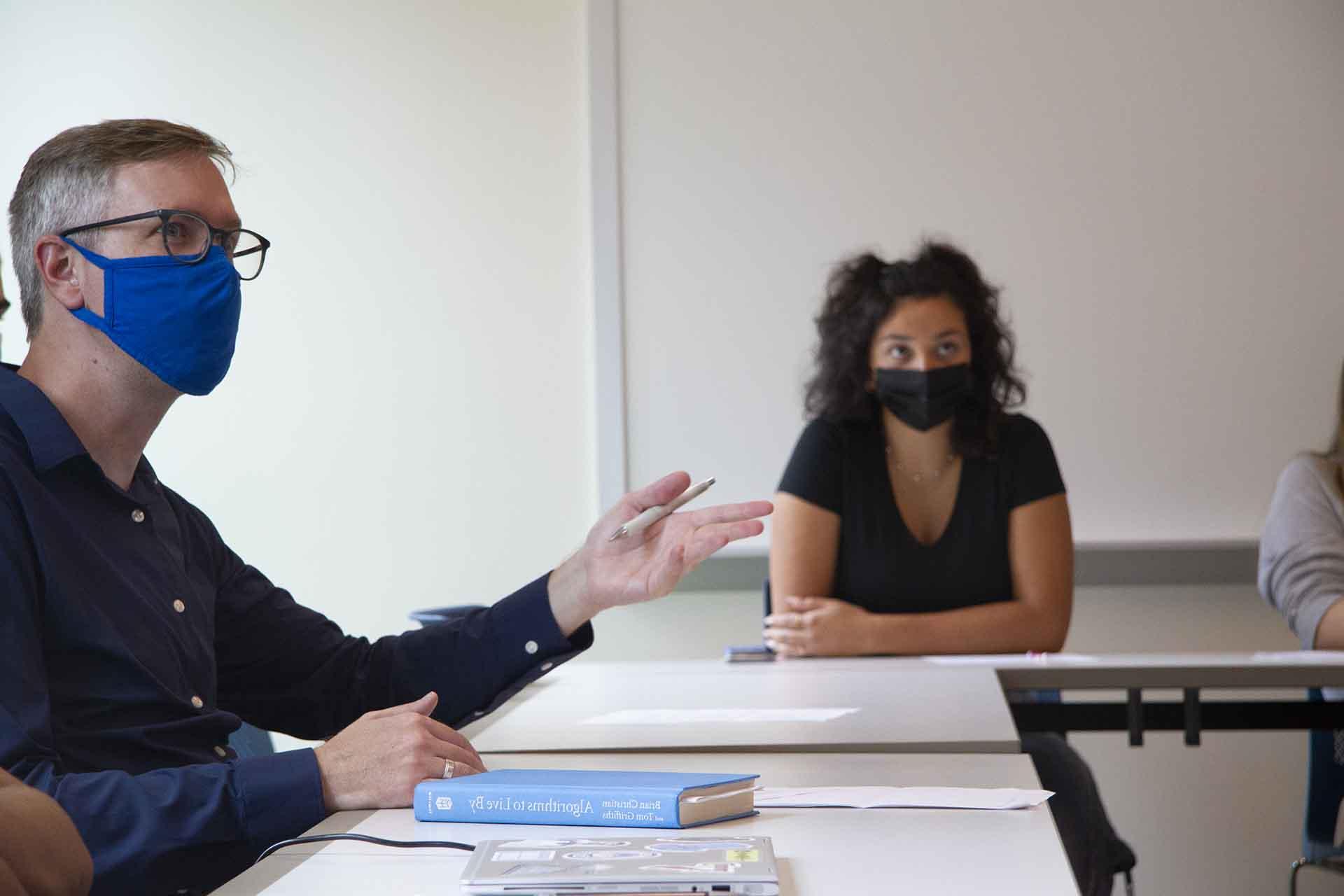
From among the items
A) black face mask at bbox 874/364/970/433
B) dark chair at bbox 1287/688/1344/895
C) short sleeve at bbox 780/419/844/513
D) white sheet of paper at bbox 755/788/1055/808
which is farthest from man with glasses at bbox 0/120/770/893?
dark chair at bbox 1287/688/1344/895

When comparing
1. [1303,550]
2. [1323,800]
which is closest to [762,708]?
[1323,800]

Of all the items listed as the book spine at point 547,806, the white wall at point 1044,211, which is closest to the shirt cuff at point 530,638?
the book spine at point 547,806

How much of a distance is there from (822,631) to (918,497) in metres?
0.47

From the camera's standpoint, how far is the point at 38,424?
146 cm

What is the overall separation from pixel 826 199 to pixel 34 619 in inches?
108

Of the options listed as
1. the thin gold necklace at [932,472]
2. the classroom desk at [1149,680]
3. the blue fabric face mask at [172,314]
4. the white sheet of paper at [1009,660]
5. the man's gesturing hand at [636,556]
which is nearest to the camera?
the blue fabric face mask at [172,314]

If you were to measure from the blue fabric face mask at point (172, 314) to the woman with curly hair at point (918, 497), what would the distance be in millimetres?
1369

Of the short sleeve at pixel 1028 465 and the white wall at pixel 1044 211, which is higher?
the white wall at pixel 1044 211

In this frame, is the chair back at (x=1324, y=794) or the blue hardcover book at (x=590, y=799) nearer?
the blue hardcover book at (x=590, y=799)

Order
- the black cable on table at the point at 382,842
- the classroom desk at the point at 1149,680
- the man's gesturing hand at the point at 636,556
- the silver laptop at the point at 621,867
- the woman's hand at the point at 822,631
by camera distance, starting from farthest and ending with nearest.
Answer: the woman's hand at the point at 822,631 < the classroom desk at the point at 1149,680 < the man's gesturing hand at the point at 636,556 < the black cable on table at the point at 382,842 < the silver laptop at the point at 621,867

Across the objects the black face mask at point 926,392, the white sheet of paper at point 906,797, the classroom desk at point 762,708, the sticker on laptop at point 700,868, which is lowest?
the classroom desk at point 762,708

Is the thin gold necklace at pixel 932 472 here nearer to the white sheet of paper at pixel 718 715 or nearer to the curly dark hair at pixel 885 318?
the curly dark hair at pixel 885 318

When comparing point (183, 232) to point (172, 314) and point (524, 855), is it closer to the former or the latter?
point (172, 314)

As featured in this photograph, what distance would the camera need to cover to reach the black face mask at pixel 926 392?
2900 millimetres
